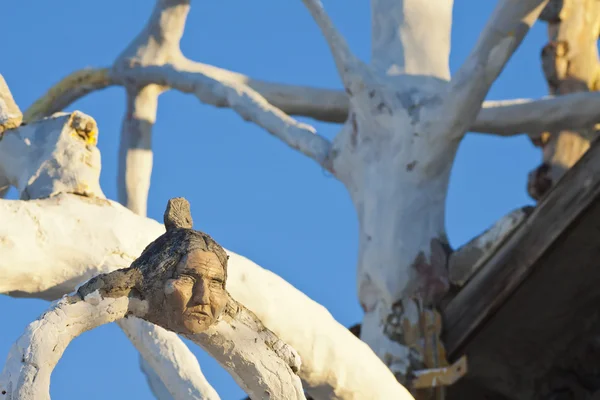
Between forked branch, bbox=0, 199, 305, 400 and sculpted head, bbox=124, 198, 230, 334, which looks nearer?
forked branch, bbox=0, 199, 305, 400

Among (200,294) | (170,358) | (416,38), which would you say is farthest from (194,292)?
(416,38)

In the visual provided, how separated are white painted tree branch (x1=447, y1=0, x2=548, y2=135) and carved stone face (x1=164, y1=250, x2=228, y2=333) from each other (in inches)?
176

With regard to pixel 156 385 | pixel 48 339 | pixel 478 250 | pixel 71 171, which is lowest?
A: pixel 156 385

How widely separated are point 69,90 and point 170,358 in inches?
240

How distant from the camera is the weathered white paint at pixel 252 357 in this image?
519 cm

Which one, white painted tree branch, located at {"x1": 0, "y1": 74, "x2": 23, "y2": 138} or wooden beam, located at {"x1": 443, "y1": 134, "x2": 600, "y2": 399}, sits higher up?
white painted tree branch, located at {"x1": 0, "y1": 74, "x2": 23, "y2": 138}

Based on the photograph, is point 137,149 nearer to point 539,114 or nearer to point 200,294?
point 539,114

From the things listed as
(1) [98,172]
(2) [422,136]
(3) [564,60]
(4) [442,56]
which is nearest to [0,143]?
(1) [98,172]

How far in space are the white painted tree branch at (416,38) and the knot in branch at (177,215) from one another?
4.84m

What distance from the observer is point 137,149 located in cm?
1154

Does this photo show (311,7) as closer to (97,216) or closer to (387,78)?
(387,78)

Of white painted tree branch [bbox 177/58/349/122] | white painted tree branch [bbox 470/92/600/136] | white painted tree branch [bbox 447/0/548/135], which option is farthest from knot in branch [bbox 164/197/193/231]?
white painted tree branch [bbox 177/58/349/122]

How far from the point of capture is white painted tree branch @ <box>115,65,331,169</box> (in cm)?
1030

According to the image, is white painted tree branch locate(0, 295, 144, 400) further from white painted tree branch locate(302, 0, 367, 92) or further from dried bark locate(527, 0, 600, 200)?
dried bark locate(527, 0, 600, 200)
